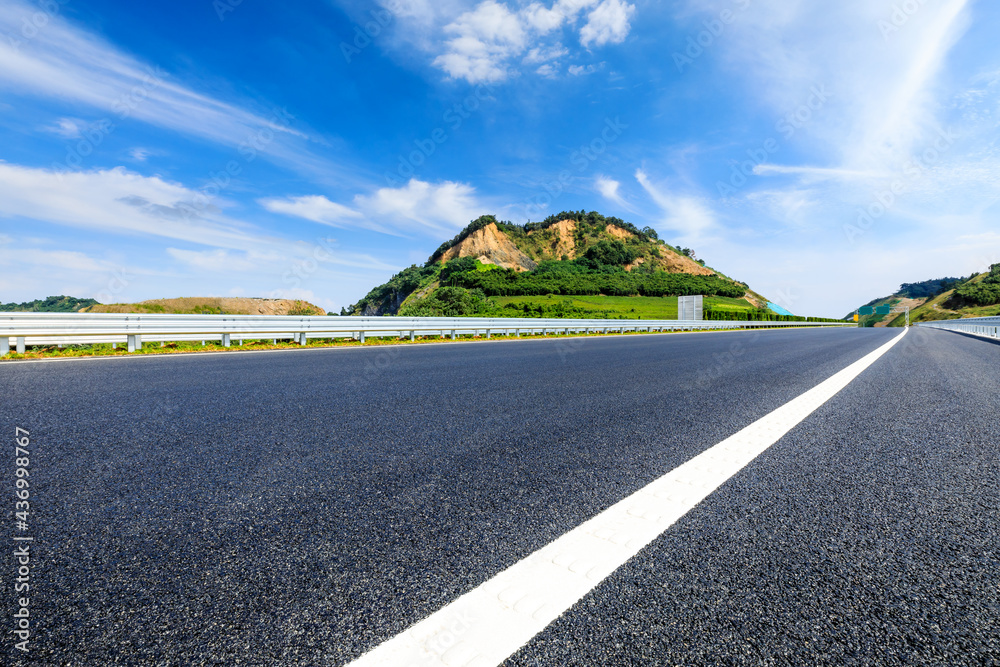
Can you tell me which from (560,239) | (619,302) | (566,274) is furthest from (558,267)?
(619,302)

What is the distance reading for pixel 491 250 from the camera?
426 ft

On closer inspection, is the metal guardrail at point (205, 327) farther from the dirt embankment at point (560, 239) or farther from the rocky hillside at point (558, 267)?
the dirt embankment at point (560, 239)

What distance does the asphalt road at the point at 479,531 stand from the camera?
130 centimetres

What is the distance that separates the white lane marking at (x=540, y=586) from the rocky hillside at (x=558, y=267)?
82.3 m

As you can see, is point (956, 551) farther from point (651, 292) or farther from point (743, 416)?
point (651, 292)

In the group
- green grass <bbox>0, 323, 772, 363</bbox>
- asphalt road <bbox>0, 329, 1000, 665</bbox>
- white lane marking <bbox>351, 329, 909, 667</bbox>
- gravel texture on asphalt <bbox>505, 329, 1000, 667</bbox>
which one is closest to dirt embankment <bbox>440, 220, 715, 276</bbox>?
green grass <bbox>0, 323, 772, 363</bbox>

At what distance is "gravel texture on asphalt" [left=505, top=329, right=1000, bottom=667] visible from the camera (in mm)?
1254

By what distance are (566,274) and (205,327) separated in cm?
9919

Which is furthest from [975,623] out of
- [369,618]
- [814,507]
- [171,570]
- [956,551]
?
[171,570]

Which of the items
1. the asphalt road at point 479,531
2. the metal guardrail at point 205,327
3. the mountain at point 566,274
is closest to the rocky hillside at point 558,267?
the mountain at point 566,274

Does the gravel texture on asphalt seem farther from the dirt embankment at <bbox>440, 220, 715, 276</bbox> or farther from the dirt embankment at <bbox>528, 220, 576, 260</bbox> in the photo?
the dirt embankment at <bbox>528, 220, 576, 260</bbox>

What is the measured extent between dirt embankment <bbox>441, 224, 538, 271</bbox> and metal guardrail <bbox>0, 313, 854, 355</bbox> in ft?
359

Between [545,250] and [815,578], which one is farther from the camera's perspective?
[545,250]

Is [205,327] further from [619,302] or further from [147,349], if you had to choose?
[619,302]
